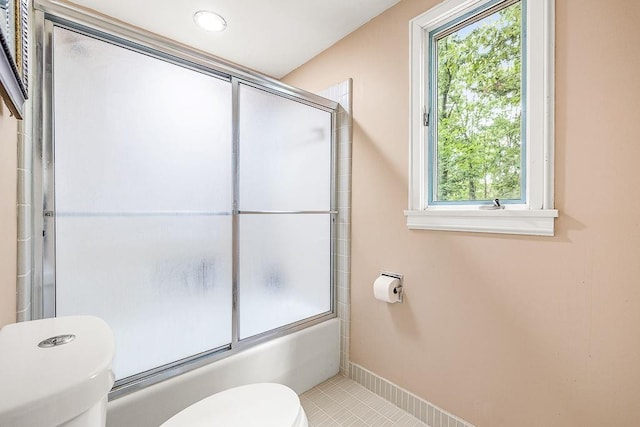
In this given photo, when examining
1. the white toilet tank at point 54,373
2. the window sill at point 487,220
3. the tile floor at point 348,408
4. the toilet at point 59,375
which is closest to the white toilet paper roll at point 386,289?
the window sill at point 487,220

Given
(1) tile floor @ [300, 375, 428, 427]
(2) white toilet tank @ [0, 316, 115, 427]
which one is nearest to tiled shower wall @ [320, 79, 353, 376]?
(1) tile floor @ [300, 375, 428, 427]

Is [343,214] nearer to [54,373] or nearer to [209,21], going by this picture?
[209,21]

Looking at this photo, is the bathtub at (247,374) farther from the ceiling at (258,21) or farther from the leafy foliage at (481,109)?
the ceiling at (258,21)

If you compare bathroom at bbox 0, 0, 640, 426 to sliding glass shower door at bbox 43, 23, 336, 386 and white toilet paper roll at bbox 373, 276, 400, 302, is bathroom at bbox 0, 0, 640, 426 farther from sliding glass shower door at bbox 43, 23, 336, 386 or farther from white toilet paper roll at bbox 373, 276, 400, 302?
sliding glass shower door at bbox 43, 23, 336, 386

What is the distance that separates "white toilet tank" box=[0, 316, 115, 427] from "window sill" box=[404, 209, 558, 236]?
1351mm

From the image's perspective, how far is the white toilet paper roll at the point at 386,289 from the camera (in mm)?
1584

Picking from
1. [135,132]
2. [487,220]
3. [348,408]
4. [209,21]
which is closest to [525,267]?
[487,220]

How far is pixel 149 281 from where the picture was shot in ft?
4.06

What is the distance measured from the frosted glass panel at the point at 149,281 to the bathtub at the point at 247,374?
0.34 feet

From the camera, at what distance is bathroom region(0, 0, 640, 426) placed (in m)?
0.98

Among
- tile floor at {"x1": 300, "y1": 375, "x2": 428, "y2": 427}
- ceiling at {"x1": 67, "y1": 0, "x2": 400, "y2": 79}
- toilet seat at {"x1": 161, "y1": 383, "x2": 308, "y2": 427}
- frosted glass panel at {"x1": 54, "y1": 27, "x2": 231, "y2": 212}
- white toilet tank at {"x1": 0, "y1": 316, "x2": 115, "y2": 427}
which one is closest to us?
white toilet tank at {"x1": 0, "y1": 316, "x2": 115, "y2": 427}

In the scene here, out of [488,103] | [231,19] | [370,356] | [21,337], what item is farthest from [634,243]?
[231,19]

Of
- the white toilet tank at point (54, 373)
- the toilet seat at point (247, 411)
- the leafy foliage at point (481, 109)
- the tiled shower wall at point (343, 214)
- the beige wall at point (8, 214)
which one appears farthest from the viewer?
the tiled shower wall at point (343, 214)

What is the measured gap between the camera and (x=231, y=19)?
5.92 feet
